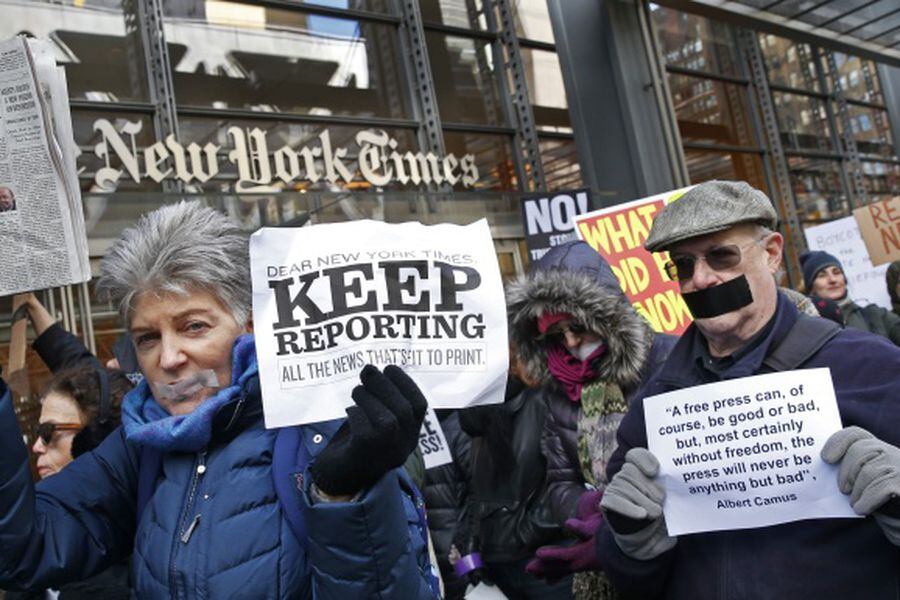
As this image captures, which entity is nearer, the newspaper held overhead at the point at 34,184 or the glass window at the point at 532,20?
the newspaper held overhead at the point at 34,184

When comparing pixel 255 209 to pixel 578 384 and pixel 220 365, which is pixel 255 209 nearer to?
pixel 578 384

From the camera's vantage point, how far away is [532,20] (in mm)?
11281

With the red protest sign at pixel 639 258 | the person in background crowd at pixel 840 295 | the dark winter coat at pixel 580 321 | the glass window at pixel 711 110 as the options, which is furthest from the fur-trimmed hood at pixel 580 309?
the glass window at pixel 711 110

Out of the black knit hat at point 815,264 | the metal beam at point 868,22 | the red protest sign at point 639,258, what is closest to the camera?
the red protest sign at point 639,258

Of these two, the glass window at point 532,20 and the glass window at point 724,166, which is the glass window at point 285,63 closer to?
the glass window at point 532,20

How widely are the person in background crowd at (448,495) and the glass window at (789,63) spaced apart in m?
11.7

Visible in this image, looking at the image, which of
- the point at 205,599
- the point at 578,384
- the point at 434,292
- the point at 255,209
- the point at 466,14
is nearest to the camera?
the point at 205,599

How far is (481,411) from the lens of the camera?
3.96 metres

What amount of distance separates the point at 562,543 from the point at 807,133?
1300 centimetres

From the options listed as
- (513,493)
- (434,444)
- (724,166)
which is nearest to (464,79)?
(724,166)

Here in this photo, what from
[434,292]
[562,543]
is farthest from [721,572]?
[562,543]

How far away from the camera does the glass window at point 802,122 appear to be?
14.4m

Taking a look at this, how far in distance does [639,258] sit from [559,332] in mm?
1609

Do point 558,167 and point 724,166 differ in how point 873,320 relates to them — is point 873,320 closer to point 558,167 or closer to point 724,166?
point 558,167
